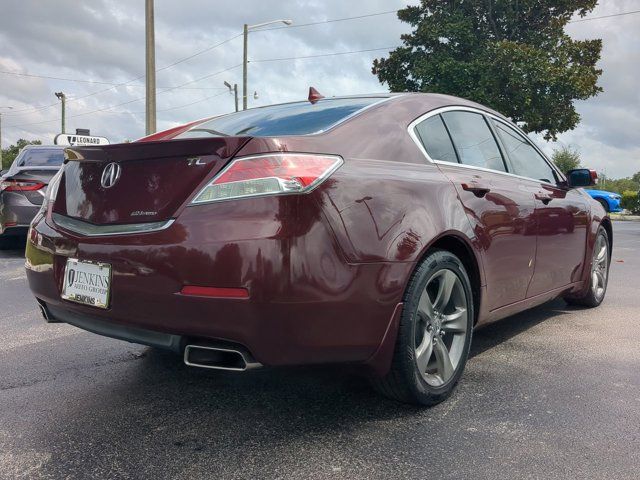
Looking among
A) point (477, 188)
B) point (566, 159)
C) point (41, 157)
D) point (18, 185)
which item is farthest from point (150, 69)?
point (566, 159)

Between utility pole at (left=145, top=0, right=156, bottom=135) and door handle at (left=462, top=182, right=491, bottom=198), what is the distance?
478 inches

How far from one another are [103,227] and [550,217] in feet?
8.94

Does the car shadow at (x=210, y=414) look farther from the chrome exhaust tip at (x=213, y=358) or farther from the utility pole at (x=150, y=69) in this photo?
the utility pole at (x=150, y=69)

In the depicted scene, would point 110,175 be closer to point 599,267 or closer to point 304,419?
point 304,419

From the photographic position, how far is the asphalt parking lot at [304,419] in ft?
6.87

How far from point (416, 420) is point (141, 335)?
1.22m

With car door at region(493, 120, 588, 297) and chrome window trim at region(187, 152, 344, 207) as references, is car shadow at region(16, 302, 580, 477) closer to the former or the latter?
chrome window trim at region(187, 152, 344, 207)

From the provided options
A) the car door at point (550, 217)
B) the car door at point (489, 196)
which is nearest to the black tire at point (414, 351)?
the car door at point (489, 196)

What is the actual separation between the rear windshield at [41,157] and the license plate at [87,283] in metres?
6.98

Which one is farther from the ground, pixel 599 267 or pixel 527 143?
pixel 527 143

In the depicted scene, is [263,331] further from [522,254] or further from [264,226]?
[522,254]

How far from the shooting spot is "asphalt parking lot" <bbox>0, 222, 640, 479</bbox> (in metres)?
2.09

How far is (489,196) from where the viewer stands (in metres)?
3.05

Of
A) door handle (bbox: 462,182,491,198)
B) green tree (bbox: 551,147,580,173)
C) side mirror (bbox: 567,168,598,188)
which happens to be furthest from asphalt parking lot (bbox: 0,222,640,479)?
green tree (bbox: 551,147,580,173)
